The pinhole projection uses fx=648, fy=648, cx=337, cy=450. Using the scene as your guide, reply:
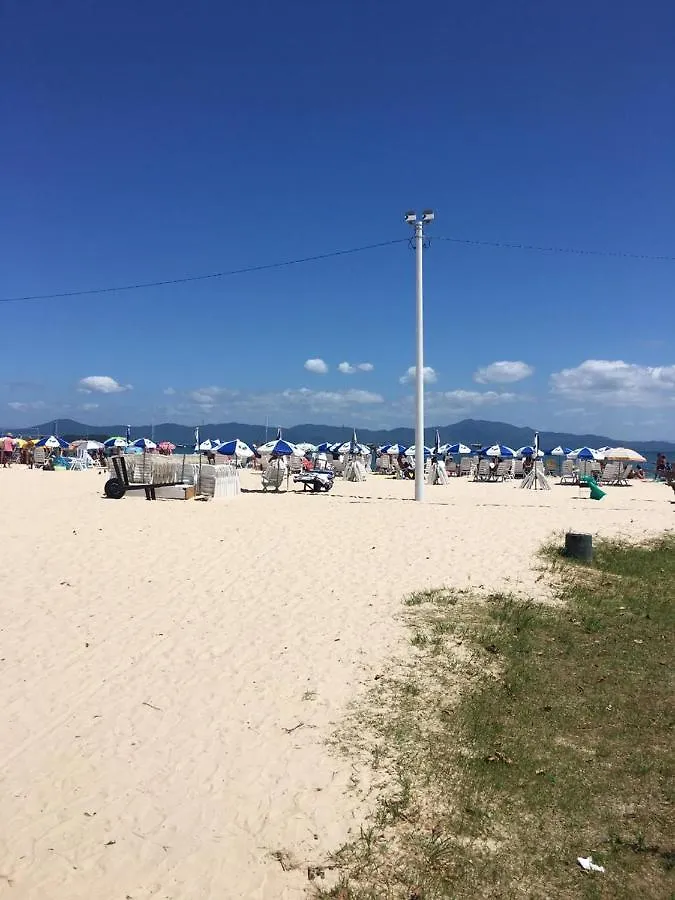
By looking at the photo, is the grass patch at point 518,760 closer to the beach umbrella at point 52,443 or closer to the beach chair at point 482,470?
the beach chair at point 482,470

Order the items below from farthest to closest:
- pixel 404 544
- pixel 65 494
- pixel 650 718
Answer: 1. pixel 65 494
2. pixel 404 544
3. pixel 650 718

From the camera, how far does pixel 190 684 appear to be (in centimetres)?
479

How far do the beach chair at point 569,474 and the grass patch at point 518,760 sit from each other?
23049mm

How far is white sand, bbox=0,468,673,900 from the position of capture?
118 inches

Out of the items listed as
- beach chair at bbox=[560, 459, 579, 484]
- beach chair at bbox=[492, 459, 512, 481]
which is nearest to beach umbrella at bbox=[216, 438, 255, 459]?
beach chair at bbox=[492, 459, 512, 481]

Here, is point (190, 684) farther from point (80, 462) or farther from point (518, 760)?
point (80, 462)

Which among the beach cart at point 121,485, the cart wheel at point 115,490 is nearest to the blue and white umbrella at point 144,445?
the beach cart at point 121,485

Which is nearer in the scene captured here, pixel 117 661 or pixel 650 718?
pixel 650 718

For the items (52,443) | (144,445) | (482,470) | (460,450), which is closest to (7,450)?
(52,443)

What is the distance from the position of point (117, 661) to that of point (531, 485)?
19.6 m

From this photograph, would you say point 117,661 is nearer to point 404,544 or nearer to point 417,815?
point 417,815

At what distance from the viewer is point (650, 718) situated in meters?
4.18

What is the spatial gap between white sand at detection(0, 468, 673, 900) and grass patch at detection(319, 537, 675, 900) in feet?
0.98

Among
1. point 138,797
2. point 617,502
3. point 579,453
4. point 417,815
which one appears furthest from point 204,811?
point 579,453
